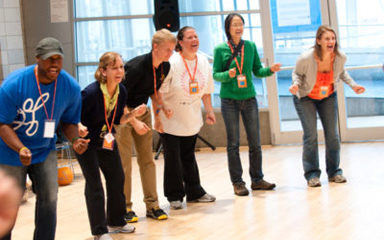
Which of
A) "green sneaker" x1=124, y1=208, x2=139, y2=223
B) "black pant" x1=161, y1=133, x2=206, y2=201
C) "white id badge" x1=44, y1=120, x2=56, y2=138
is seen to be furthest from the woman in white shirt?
"white id badge" x1=44, y1=120, x2=56, y2=138

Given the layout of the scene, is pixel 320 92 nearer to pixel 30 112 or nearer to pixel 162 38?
pixel 162 38

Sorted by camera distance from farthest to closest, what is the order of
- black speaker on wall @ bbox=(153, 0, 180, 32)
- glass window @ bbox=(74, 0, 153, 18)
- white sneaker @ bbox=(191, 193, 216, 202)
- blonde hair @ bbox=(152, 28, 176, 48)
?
glass window @ bbox=(74, 0, 153, 18), black speaker on wall @ bbox=(153, 0, 180, 32), white sneaker @ bbox=(191, 193, 216, 202), blonde hair @ bbox=(152, 28, 176, 48)

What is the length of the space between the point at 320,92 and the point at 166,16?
2.69m

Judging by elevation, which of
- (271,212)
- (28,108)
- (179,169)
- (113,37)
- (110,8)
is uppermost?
(110,8)

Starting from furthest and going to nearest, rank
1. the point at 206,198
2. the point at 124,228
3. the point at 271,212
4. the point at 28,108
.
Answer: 1. the point at 206,198
2. the point at 271,212
3. the point at 124,228
4. the point at 28,108

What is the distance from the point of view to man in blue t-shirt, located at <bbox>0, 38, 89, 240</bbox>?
2.60 m

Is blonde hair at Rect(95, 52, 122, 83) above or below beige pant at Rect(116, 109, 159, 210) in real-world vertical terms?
above

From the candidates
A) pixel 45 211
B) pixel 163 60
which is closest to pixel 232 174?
pixel 163 60

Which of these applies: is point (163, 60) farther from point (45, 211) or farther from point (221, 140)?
point (221, 140)

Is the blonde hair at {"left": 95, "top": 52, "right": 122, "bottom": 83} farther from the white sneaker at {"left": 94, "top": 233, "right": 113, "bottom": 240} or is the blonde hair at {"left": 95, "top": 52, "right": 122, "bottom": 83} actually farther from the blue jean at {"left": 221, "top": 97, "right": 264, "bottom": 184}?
the blue jean at {"left": 221, "top": 97, "right": 264, "bottom": 184}

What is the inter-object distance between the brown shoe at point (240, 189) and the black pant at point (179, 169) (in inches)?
12.0

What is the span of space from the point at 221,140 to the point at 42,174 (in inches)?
218

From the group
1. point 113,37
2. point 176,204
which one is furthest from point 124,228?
point 113,37

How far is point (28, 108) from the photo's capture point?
2.67 meters
